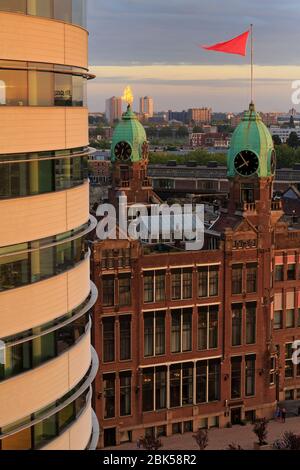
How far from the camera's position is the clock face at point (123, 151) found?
81.1m

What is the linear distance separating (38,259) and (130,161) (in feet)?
185

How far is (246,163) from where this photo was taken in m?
67.1

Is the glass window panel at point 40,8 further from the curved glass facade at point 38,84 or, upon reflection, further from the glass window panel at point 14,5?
the curved glass facade at point 38,84

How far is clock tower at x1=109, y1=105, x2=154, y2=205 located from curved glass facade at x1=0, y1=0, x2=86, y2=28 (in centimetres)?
5274

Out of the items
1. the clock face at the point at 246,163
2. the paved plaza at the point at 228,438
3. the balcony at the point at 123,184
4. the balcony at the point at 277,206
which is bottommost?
the paved plaza at the point at 228,438

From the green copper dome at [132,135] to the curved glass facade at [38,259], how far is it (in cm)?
5313

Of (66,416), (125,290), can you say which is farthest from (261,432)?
(66,416)

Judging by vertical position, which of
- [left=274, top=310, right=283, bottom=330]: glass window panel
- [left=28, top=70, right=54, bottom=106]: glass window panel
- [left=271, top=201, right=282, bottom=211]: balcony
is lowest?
[left=274, top=310, right=283, bottom=330]: glass window panel

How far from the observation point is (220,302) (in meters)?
64.8

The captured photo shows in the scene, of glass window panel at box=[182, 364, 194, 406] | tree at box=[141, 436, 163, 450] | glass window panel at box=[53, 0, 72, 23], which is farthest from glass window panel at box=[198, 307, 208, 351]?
glass window panel at box=[53, 0, 72, 23]

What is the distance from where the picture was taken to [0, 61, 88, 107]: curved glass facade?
78.1 ft

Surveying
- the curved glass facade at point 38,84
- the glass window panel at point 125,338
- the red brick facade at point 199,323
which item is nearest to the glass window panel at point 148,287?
the red brick facade at point 199,323

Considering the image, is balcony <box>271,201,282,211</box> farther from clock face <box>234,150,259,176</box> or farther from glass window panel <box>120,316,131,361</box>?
glass window panel <box>120,316,131,361</box>

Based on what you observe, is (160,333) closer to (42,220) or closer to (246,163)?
(246,163)
